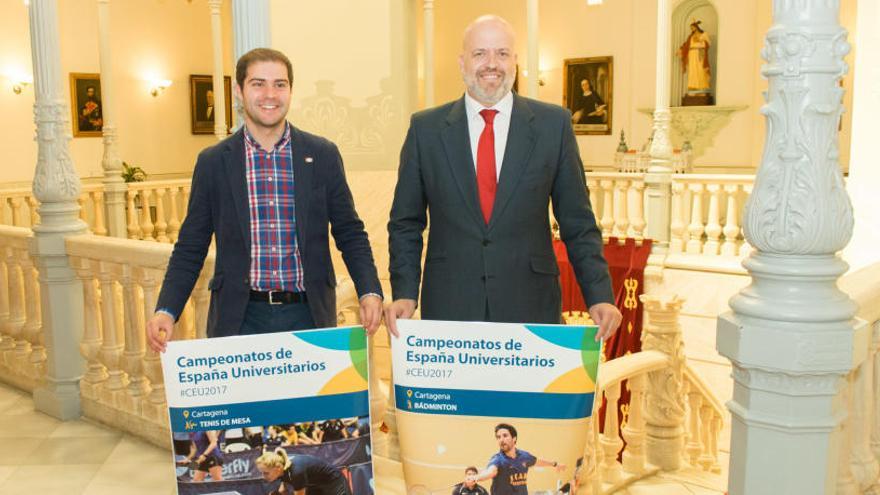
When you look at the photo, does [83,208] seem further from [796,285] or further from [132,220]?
[796,285]

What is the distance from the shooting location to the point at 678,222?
400 inches

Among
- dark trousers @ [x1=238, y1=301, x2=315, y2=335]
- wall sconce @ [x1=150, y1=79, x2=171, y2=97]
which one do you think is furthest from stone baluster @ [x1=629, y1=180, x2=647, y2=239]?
wall sconce @ [x1=150, y1=79, x2=171, y2=97]

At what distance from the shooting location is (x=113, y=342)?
15.1 ft

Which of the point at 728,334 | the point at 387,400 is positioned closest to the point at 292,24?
the point at 387,400

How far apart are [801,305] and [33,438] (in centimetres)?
404

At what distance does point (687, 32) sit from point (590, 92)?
1.95 m

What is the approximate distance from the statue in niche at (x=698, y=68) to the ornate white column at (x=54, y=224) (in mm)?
11641

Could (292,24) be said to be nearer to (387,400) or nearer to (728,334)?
(387,400)

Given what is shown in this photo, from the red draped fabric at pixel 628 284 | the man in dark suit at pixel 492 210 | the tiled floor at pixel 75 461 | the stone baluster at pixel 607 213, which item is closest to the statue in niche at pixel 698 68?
the stone baluster at pixel 607 213

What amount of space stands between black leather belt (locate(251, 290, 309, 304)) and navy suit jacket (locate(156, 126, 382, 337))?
4 centimetres

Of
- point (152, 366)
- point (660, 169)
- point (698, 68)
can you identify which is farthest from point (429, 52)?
point (152, 366)

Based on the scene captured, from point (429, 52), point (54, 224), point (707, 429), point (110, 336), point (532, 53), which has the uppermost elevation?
point (429, 52)

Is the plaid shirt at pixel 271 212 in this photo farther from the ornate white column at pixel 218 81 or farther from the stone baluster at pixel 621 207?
the ornate white column at pixel 218 81

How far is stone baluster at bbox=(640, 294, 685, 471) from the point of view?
5.11 metres
